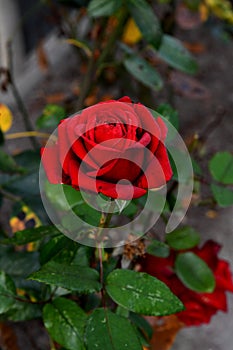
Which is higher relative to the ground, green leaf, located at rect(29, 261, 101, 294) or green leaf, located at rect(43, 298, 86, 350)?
green leaf, located at rect(29, 261, 101, 294)

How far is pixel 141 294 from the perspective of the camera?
0.59 metres

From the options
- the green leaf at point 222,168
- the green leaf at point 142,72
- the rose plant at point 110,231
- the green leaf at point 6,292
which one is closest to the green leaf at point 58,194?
the rose plant at point 110,231

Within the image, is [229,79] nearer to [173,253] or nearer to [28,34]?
[28,34]

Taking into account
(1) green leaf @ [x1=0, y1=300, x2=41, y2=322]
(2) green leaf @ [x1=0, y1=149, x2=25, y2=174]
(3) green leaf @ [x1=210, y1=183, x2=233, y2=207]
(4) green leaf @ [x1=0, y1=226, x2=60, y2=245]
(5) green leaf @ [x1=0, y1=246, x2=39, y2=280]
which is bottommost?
(5) green leaf @ [x1=0, y1=246, x2=39, y2=280]

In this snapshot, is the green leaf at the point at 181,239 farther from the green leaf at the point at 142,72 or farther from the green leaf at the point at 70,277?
the green leaf at the point at 142,72

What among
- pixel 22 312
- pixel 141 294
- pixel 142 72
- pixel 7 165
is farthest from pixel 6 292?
pixel 142 72

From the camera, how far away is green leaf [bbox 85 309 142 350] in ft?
1.88

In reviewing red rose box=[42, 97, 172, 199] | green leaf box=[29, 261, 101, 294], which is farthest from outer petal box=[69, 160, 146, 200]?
green leaf box=[29, 261, 101, 294]

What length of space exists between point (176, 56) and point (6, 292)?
22.9 inches

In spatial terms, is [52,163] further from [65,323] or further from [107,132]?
[65,323]

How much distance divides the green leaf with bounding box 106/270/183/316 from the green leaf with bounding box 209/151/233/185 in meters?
0.26

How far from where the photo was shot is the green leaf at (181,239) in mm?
792

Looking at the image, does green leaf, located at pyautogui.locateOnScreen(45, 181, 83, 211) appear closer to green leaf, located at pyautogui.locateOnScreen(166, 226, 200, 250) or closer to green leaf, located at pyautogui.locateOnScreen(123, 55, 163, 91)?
green leaf, located at pyautogui.locateOnScreen(166, 226, 200, 250)

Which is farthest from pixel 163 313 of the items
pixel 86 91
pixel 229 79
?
pixel 229 79
